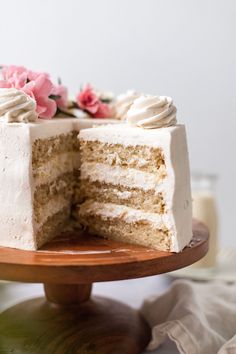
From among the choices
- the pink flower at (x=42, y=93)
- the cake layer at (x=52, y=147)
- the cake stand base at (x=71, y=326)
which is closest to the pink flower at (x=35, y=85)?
the pink flower at (x=42, y=93)

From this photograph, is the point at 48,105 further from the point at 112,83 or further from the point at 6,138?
the point at 112,83

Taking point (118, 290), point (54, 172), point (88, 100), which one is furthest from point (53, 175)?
point (118, 290)

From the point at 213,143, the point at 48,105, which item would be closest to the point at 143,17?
the point at 213,143

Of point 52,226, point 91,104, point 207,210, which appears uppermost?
point 91,104

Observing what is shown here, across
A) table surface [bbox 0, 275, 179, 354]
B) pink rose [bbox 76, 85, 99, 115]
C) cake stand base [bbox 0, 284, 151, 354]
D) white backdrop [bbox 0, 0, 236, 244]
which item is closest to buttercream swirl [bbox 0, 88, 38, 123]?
pink rose [bbox 76, 85, 99, 115]

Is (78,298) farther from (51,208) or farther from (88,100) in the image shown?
(88,100)

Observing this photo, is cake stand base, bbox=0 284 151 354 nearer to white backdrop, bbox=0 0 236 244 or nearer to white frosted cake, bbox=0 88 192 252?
white frosted cake, bbox=0 88 192 252

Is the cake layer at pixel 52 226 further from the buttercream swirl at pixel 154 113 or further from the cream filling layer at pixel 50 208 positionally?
the buttercream swirl at pixel 154 113
